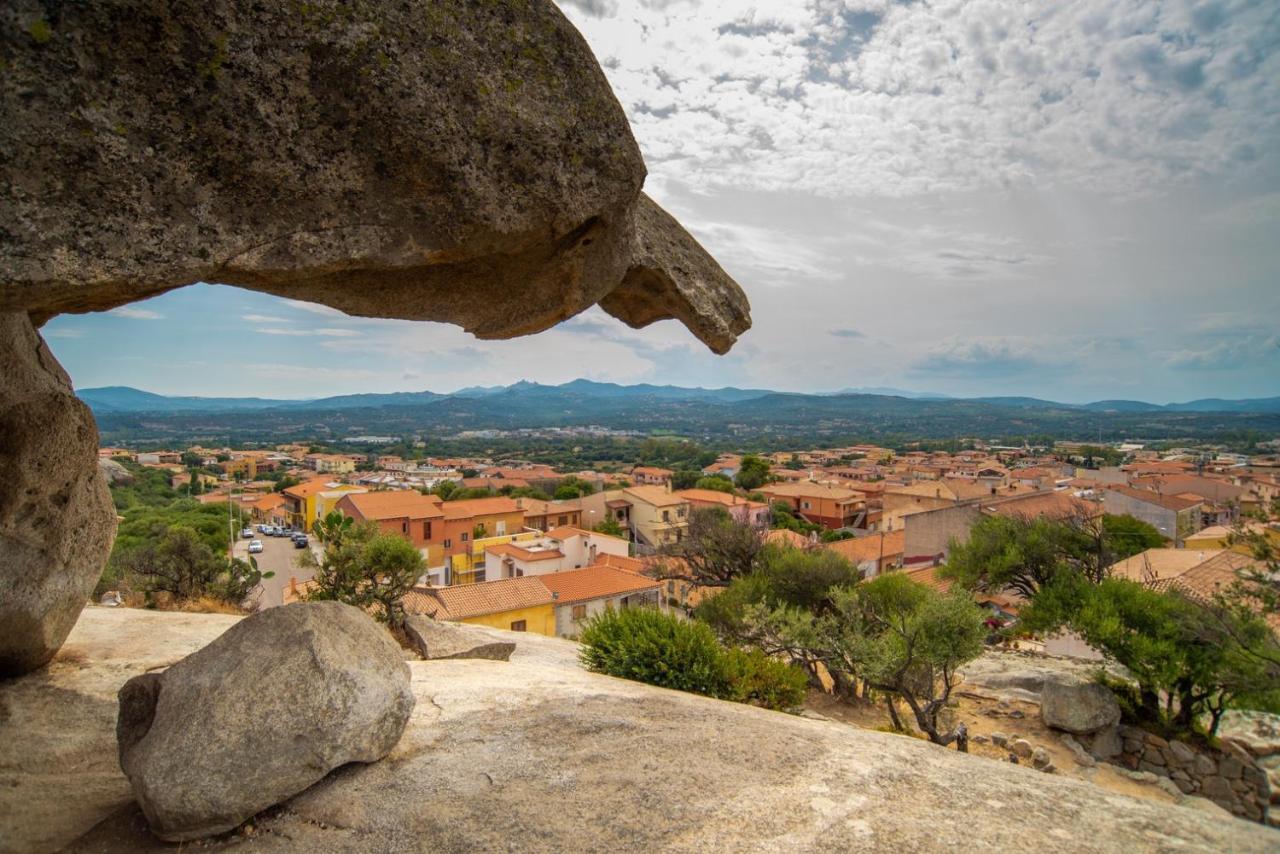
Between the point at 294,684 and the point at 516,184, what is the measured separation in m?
4.34

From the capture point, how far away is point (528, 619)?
25.7m

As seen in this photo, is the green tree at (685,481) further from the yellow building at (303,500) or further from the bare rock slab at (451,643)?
the bare rock slab at (451,643)

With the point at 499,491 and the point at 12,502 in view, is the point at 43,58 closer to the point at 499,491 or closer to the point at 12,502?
the point at 12,502

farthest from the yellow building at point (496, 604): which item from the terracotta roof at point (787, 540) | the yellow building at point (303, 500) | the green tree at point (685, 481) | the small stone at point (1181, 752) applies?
the green tree at point (685, 481)

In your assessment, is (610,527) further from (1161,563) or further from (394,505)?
(1161,563)

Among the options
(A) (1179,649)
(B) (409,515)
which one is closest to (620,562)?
(B) (409,515)

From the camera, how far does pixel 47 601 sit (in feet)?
23.8

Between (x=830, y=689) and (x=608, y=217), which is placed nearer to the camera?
(x=608, y=217)

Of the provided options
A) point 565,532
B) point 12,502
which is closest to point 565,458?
point 565,532

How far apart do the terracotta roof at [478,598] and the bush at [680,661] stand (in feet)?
41.1

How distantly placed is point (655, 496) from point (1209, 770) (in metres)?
47.1

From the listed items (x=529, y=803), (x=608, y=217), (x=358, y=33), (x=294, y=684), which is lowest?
(x=529, y=803)

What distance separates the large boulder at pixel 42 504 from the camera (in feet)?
20.5

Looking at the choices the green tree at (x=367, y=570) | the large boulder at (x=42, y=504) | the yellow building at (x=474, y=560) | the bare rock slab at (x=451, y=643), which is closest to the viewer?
the large boulder at (x=42, y=504)
